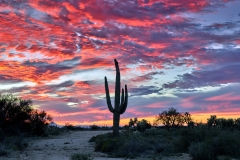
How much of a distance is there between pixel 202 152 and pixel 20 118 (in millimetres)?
25531

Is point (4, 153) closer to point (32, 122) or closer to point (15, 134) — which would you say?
point (15, 134)

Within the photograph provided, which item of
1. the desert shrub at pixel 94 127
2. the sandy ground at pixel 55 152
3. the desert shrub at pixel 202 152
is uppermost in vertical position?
the desert shrub at pixel 94 127

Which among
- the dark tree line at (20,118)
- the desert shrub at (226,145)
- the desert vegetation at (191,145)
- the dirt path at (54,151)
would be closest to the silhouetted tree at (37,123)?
the dark tree line at (20,118)

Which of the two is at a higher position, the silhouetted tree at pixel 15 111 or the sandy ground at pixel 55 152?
the silhouetted tree at pixel 15 111

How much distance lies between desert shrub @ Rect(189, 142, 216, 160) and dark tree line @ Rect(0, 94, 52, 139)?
1681cm

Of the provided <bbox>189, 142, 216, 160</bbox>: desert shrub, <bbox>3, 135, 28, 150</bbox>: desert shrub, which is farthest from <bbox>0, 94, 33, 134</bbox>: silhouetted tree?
<bbox>189, 142, 216, 160</bbox>: desert shrub

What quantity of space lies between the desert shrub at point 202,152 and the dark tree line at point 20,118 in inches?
662

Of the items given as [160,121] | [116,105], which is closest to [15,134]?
Result: [116,105]

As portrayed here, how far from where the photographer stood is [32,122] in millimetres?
40625

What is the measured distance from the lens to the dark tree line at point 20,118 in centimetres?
3031

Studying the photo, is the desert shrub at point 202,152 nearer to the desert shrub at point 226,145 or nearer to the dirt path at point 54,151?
the desert shrub at point 226,145

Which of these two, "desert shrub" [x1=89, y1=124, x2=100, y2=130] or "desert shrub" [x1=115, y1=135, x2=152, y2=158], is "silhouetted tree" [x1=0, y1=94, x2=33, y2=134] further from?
"desert shrub" [x1=89, y1=124, x2=100, y2=130]

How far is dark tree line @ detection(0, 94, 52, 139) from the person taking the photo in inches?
1193

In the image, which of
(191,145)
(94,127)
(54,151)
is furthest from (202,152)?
(94,127)
